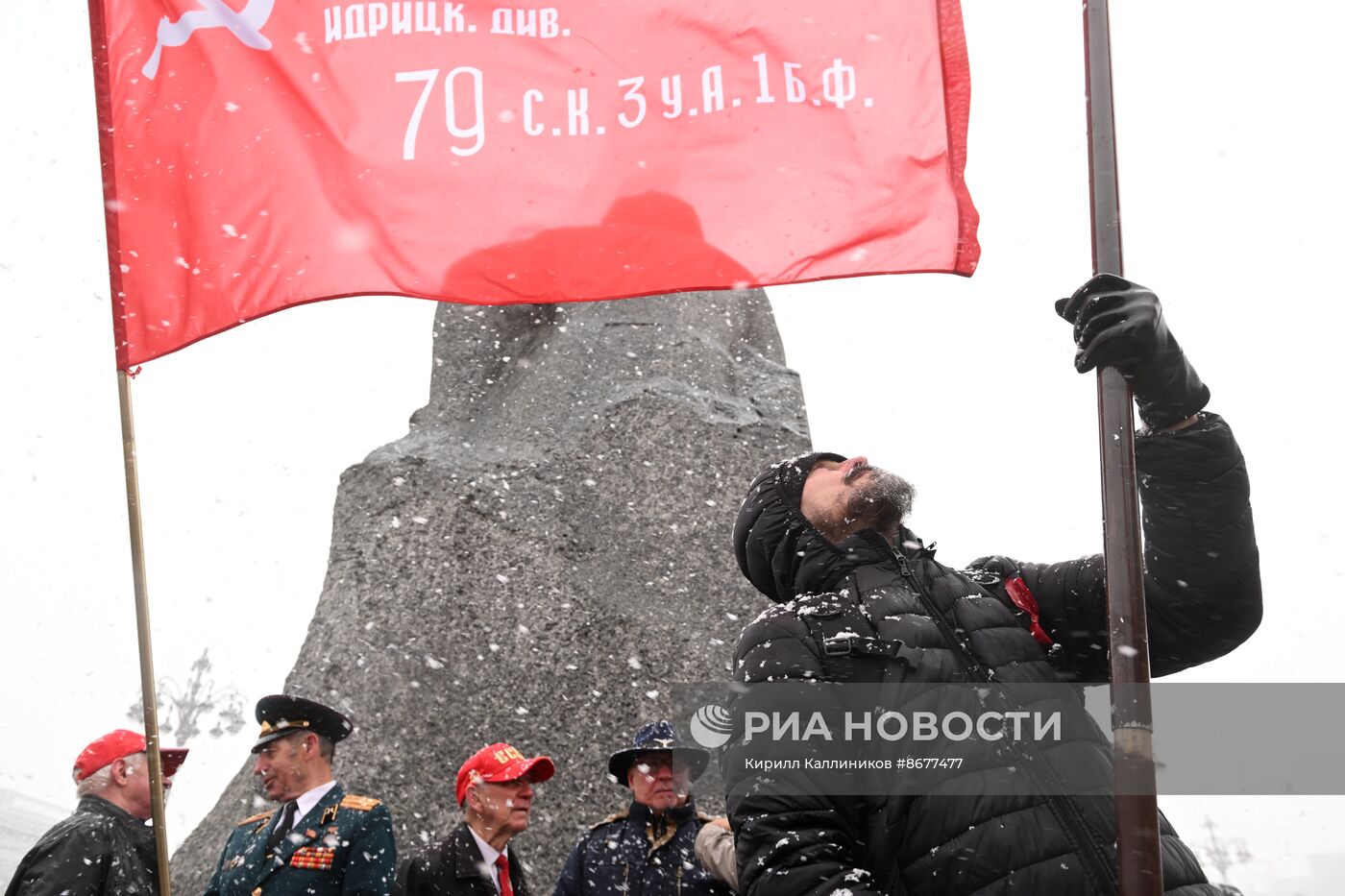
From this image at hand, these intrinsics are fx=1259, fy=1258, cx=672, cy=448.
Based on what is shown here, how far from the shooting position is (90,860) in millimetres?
3920

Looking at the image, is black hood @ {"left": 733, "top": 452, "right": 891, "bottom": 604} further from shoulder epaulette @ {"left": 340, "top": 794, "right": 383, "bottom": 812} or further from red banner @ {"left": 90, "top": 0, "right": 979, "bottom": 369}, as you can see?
shoulder epaulette @ {"left": 340, "top": 794, "right": 383, "bottom": 812}

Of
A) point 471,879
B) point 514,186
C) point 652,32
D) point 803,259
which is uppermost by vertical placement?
point 652,32

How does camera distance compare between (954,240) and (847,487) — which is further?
(954,240)

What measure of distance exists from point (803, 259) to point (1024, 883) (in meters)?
2.00

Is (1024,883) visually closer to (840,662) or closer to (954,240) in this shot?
(840,662)

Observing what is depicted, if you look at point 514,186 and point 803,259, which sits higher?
point 514,186

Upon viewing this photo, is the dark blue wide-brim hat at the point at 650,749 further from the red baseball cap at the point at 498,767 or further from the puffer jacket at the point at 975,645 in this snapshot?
the puffer jacket at the point at 975,645

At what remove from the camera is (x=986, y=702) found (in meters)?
2.41

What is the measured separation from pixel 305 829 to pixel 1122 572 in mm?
2832

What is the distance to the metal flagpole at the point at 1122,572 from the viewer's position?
210 centimetres

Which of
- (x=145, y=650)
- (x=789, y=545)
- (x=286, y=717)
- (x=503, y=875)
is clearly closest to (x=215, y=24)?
(x=145, y=650)

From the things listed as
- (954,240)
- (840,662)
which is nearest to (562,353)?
(954,240)

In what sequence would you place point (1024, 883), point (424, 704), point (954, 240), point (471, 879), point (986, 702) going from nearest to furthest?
point (1024, 883) → point (986, 702) → point (954, 240) → point (471, 879) → point (424, 704)

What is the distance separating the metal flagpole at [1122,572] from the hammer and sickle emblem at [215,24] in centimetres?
252
